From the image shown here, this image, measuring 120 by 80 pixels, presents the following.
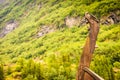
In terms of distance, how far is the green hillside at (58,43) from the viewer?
4209cm

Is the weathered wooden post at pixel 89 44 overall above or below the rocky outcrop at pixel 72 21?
above

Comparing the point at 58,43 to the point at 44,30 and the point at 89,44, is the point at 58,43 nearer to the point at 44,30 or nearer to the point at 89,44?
the point at 44,30

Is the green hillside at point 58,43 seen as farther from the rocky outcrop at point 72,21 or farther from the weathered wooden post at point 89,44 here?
the weathered wooden post at point 89,44

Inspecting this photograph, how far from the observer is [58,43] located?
4803 inches

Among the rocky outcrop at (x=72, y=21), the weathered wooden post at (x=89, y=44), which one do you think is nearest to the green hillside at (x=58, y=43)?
the rocky outcrop at (x=72, y=21)

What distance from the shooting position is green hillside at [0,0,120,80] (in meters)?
42.1

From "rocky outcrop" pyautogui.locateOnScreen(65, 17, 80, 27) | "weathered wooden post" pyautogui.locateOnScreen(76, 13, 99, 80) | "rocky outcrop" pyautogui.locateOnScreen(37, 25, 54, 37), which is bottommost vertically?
"rocky outcrop" pyautogui.locateOnScreen(37, 25, 54, 37)

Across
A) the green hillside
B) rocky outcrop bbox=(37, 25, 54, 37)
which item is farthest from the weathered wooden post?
rocky outcrop bbox=(37, 25, 54, 37)

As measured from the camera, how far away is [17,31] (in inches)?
7352

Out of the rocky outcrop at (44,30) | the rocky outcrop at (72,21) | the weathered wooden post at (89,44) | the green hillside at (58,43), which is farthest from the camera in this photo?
the rocky outcrop at (44,30)

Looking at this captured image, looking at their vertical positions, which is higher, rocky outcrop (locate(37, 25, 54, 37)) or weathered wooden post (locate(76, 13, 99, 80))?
weathered wooden post (locate(76, 13, 99, 80))

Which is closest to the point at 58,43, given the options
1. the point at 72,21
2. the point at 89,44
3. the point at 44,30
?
the point at 72,21

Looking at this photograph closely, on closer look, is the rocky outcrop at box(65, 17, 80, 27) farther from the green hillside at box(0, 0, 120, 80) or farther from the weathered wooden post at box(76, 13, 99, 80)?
the weathered wooden post at box(76, 13, 99, 80)

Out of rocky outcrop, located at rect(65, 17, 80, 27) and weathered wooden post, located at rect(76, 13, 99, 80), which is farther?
rocky outcrop, located at rect(65, 17, 80, 27)
